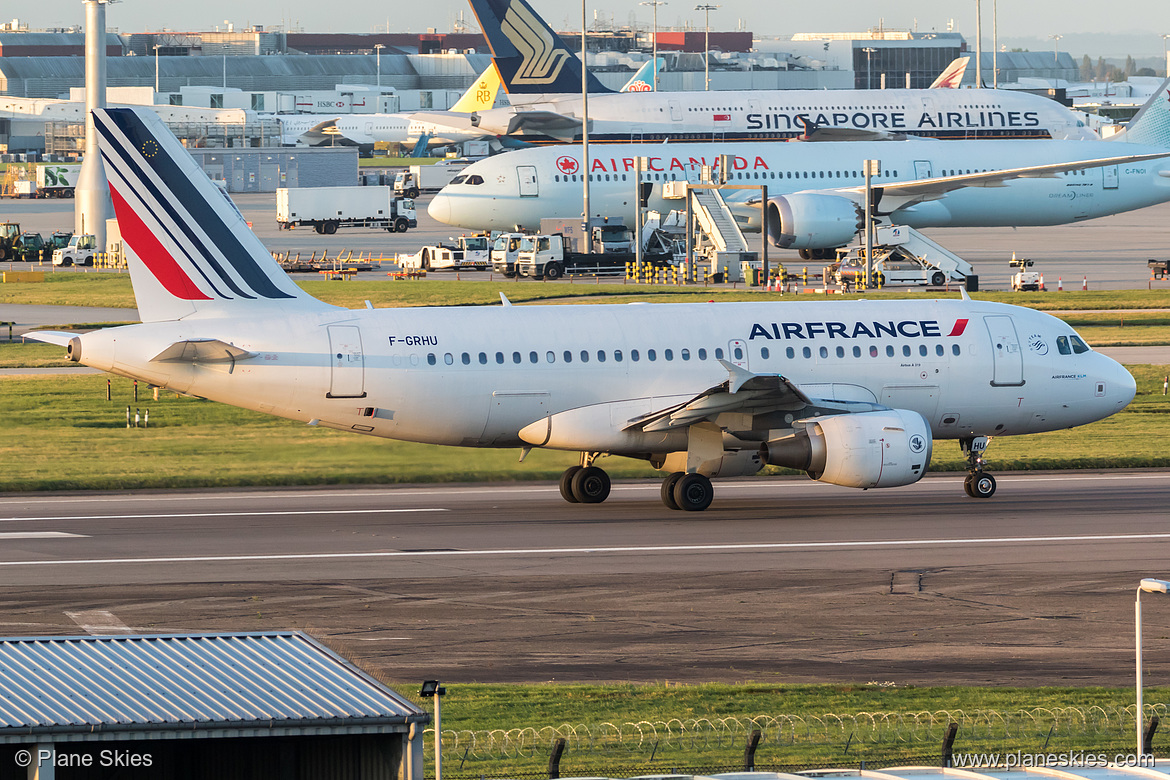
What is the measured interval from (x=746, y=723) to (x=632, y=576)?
929 centimetres

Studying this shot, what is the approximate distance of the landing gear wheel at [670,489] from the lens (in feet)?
111

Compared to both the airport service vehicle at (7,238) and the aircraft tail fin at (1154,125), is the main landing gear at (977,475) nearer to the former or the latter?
the aircraft tail fin at (1154,125)

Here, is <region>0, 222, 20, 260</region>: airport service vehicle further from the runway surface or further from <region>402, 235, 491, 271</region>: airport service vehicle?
the runway surface

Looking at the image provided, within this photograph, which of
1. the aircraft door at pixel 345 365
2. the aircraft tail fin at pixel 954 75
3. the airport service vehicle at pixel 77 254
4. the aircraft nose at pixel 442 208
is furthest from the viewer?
the aircraft tail fin at pixel 954 75

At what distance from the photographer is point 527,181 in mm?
85250

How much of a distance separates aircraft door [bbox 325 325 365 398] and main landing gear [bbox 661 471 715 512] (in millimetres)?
6651

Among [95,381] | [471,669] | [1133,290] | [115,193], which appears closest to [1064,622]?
[471,669]

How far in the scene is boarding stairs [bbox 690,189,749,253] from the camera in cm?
7906

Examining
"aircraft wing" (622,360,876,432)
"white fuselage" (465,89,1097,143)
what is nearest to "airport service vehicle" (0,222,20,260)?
"white fuselage" (465,89,1097,143)

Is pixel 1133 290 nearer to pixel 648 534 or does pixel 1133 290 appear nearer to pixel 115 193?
pixel 648 534

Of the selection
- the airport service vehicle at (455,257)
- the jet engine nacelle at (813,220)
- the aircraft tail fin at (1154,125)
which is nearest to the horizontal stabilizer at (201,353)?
the jet engine nacelle at (813,220)

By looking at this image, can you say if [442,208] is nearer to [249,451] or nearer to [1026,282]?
[1026,282]

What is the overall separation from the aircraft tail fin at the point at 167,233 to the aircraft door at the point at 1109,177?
65315 millimetres

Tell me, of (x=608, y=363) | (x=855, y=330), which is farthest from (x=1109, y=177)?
(x=608, y=363)
